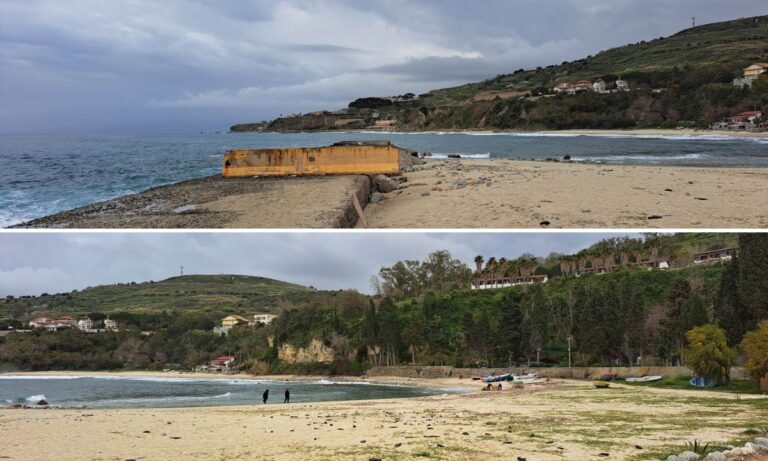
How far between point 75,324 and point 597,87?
90631mm

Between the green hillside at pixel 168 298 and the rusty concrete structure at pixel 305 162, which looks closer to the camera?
the rusty concrete structure at pixel 305 162

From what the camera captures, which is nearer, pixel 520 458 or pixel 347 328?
pixel 520 458

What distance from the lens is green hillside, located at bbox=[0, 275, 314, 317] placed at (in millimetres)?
115438

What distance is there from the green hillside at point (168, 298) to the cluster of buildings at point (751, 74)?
239 feet

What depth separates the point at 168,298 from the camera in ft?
423

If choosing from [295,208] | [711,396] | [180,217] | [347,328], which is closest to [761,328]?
[711,396]

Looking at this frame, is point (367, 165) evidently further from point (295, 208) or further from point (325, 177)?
point (295, 208)

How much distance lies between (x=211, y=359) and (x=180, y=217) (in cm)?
7096

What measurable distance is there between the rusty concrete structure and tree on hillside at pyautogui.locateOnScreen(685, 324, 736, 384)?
13.1 m

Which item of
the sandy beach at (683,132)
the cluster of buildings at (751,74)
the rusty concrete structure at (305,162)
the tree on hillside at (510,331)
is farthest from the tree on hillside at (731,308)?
the cluster of buildings at (751,74)

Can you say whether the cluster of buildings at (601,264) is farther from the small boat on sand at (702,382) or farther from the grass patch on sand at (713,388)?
the small boat on sand at (702,382)

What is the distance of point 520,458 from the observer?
8750 mm

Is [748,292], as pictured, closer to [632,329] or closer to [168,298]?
[632,329]

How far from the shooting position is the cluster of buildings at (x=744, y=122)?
62469mm
